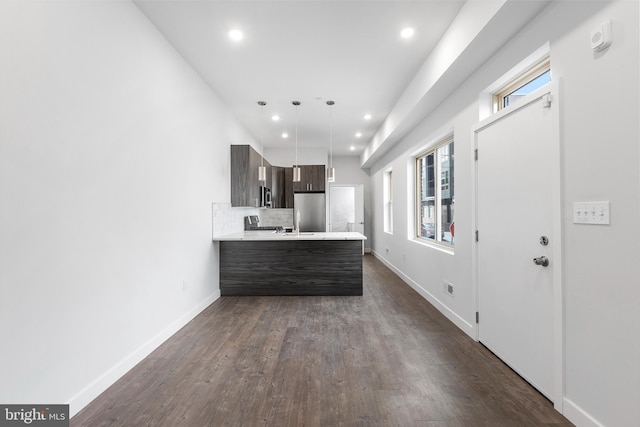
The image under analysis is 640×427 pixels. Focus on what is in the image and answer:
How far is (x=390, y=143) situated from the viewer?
5754 mm

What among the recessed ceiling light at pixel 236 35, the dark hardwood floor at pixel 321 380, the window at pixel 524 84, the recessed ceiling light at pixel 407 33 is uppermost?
the recessed ceiling light at pixel 407 33

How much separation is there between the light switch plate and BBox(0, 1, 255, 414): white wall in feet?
9.76

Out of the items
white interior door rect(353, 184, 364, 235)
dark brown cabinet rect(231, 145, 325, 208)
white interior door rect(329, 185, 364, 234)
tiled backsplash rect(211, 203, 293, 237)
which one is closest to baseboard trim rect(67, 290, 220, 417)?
tiled backsplash rect(211, 203, 293, 237)

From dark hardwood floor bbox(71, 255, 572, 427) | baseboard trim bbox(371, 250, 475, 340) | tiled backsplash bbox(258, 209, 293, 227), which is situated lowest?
dark hardwood floor bbox(71, 255, 572, 427)

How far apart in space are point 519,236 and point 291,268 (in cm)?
305

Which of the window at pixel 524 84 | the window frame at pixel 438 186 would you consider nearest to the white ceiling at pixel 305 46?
the window at pixel 524 84

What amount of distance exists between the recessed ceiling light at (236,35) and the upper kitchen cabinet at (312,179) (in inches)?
167

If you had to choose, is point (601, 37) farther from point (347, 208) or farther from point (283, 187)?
point (347, 208)

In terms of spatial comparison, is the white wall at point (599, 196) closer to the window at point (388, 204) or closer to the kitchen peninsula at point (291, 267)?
the kitchen peninsula at point (291, 267)

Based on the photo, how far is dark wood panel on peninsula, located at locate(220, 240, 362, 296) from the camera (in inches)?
175

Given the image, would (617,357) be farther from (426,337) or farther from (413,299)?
(413,299)

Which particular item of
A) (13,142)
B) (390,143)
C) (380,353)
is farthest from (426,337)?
(390,143)

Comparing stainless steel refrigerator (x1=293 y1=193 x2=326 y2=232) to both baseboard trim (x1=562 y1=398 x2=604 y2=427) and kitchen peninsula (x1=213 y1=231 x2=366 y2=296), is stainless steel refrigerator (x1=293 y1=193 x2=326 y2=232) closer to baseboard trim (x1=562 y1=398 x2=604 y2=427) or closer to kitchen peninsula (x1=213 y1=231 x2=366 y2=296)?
kitchen peninsula (x1=213 y1=231 x2=366 y2=296)

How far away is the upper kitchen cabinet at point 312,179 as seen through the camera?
7039mm
